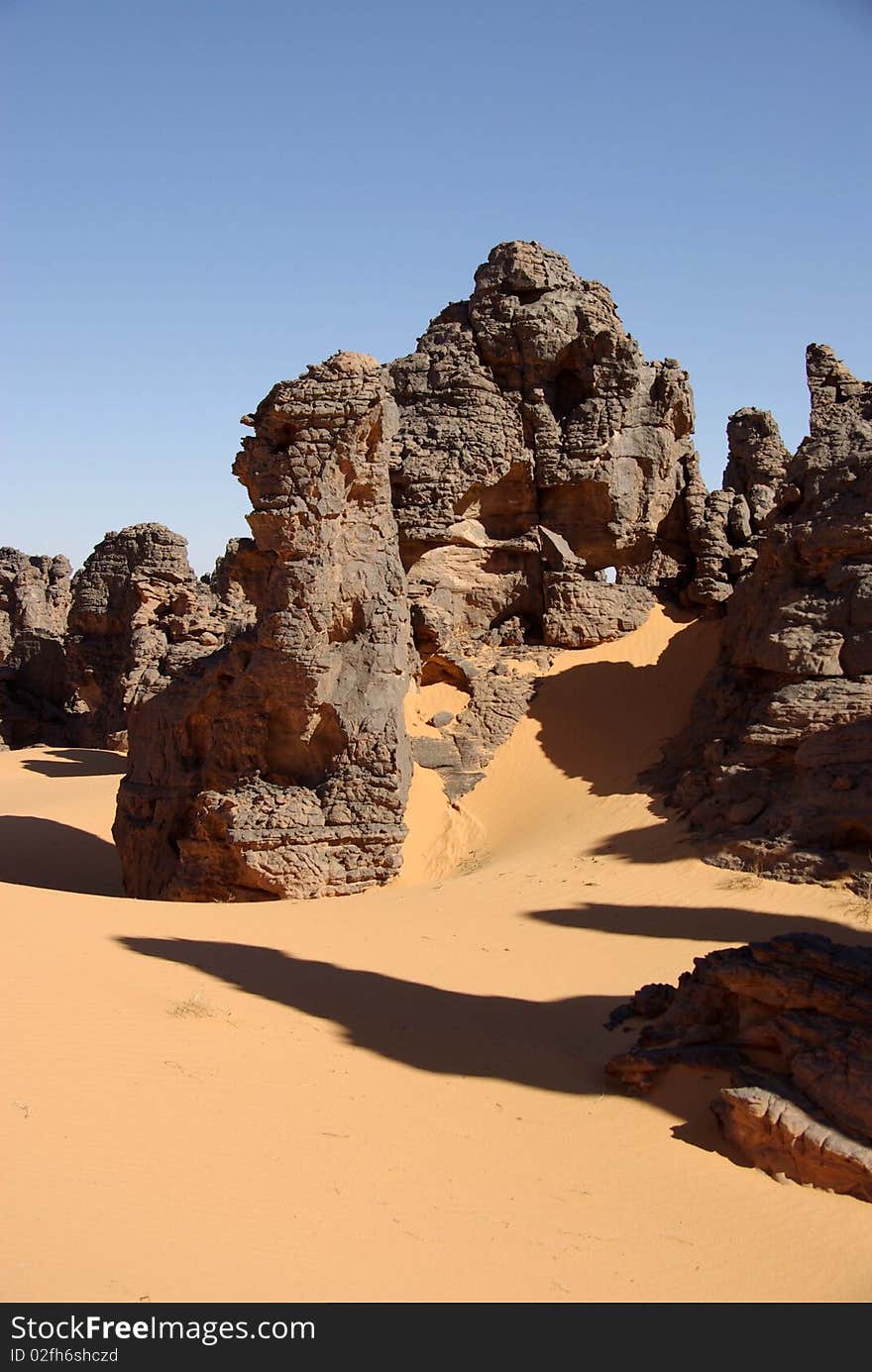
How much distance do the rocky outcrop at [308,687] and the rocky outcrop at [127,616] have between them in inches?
427

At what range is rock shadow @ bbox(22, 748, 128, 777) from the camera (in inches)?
962

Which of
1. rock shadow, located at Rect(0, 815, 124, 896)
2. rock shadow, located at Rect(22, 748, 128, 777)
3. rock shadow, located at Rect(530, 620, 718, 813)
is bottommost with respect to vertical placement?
rock shadow, located at Rect(0, 815, 124, 896)

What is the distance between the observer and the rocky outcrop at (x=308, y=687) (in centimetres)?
1348

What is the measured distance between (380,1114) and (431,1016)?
6.59 ft

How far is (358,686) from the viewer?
46.0ft

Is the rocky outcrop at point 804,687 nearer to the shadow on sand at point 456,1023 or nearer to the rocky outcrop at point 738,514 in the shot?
the rocky outcrop at point 738,514

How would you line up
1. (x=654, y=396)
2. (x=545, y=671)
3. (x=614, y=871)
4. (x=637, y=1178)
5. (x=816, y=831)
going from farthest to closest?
(x=654, y=396), (x=545, y=671), (x=614, y=871), (x=816, y=831), (x=637, y=1178)

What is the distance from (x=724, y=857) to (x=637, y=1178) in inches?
314

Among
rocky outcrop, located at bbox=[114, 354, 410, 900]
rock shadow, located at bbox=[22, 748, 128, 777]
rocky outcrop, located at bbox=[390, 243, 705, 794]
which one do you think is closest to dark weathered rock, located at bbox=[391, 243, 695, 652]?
rocky outcrop, located at bbox=[390, 243, 705, 794]

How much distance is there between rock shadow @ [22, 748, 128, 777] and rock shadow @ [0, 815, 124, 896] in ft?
15.3

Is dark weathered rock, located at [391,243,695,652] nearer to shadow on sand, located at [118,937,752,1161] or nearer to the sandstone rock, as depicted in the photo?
shadow on sand, located at [118,937,752,1161]

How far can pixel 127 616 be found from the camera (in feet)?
89.5
